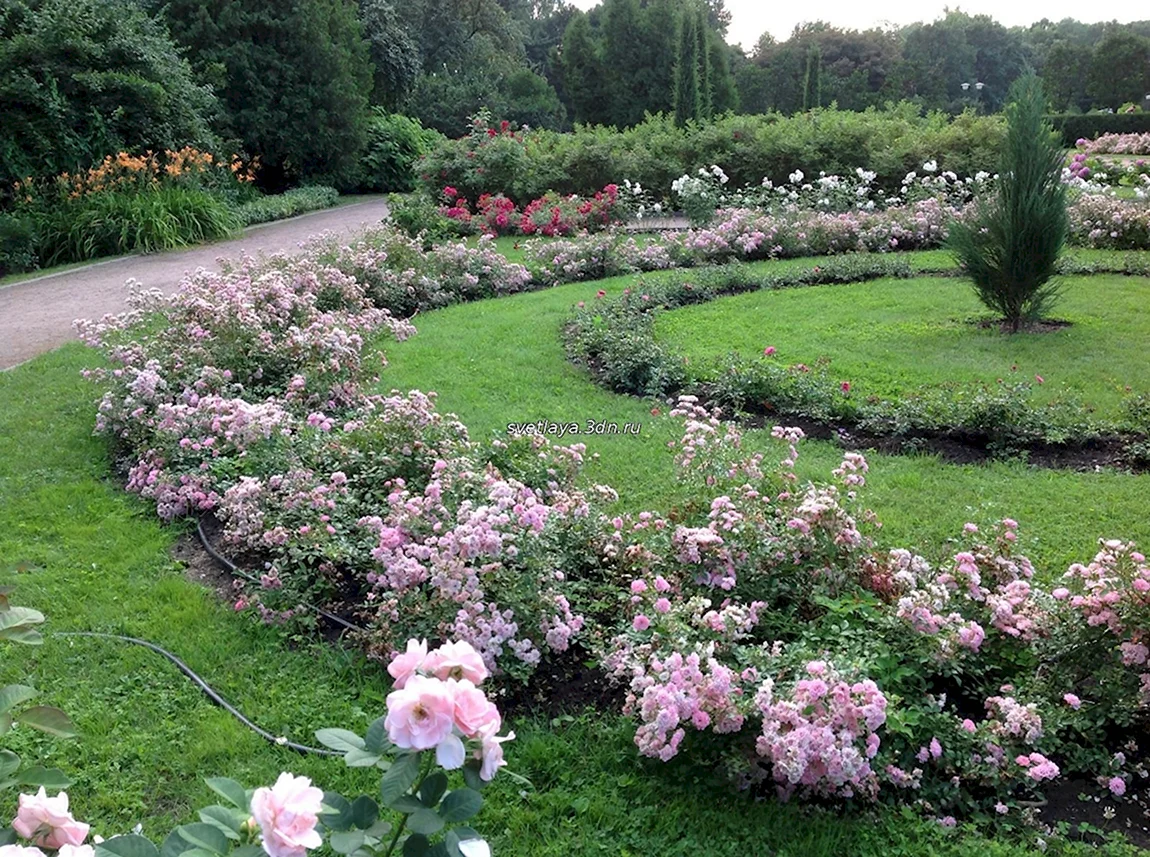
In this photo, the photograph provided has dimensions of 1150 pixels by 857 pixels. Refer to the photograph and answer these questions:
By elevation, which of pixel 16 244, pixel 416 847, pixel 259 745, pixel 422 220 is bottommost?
pixel 259 745

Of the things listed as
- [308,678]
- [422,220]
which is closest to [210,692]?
[308,678]

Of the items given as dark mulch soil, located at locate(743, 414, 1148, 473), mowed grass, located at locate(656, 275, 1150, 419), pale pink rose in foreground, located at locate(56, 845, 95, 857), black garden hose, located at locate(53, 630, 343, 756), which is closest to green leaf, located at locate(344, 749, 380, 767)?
pale pink rose in foreground, located at locate(56, 845, 95, 857)

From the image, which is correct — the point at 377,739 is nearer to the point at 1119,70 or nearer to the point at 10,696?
the point at 10,696

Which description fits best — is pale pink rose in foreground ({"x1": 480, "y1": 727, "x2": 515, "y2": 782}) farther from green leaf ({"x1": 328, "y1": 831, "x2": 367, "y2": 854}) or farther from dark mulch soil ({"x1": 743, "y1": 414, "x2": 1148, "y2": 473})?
dark mulch soil ({"x1": 743, "y1": 414, "x2": 1148, "y2": 473})

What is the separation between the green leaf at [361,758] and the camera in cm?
125

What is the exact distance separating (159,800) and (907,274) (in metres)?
9.41

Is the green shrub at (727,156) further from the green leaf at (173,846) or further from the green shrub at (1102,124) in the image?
the green shrub at (1102,124)

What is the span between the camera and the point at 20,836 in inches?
52.7

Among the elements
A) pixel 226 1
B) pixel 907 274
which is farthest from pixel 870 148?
pixel 226 1

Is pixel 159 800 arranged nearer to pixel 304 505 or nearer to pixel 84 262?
pixel 304 505

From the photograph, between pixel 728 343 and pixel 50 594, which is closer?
pixel 50 594

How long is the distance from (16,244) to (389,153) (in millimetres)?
13384

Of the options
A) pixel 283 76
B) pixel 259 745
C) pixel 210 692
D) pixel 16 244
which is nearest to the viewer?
Answer: pixel 259 745

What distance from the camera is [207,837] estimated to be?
3.82ft
